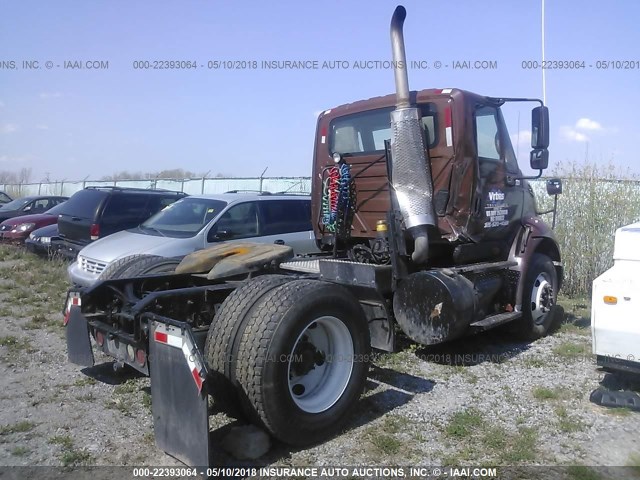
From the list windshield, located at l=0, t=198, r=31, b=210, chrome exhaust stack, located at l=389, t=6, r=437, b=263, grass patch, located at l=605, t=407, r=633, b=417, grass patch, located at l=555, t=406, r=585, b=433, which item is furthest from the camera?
windshield, located at l=0, t=198, r=31, b=210

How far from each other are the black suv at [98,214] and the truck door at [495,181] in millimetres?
7215

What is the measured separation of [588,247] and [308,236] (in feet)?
16.1

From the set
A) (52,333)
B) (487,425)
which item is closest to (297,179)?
(52,333)

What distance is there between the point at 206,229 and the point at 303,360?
449cm

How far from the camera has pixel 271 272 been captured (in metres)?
5.50

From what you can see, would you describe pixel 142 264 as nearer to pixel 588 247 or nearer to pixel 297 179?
pixel 588 247

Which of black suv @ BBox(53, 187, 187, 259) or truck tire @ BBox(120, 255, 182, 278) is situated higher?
black suv @ BBox(53, 187, 187, 259)

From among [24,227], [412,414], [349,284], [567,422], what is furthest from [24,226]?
[567,422]

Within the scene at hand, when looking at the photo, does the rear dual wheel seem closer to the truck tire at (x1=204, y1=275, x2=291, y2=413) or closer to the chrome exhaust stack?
the truck tire at (x1=204, y1=275, x2=291, y2=413)

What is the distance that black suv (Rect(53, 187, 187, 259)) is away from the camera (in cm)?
1040

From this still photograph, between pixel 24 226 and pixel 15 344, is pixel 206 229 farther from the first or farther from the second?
pixel 24 226

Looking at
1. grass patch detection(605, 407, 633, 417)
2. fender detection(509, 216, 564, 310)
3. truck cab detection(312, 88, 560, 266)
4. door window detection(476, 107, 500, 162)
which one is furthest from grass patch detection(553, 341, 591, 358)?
door window detection(476, 107, 500, 162)

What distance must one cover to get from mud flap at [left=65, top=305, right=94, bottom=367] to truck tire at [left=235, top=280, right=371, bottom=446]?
166 cm

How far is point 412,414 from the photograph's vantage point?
14.7 ft
